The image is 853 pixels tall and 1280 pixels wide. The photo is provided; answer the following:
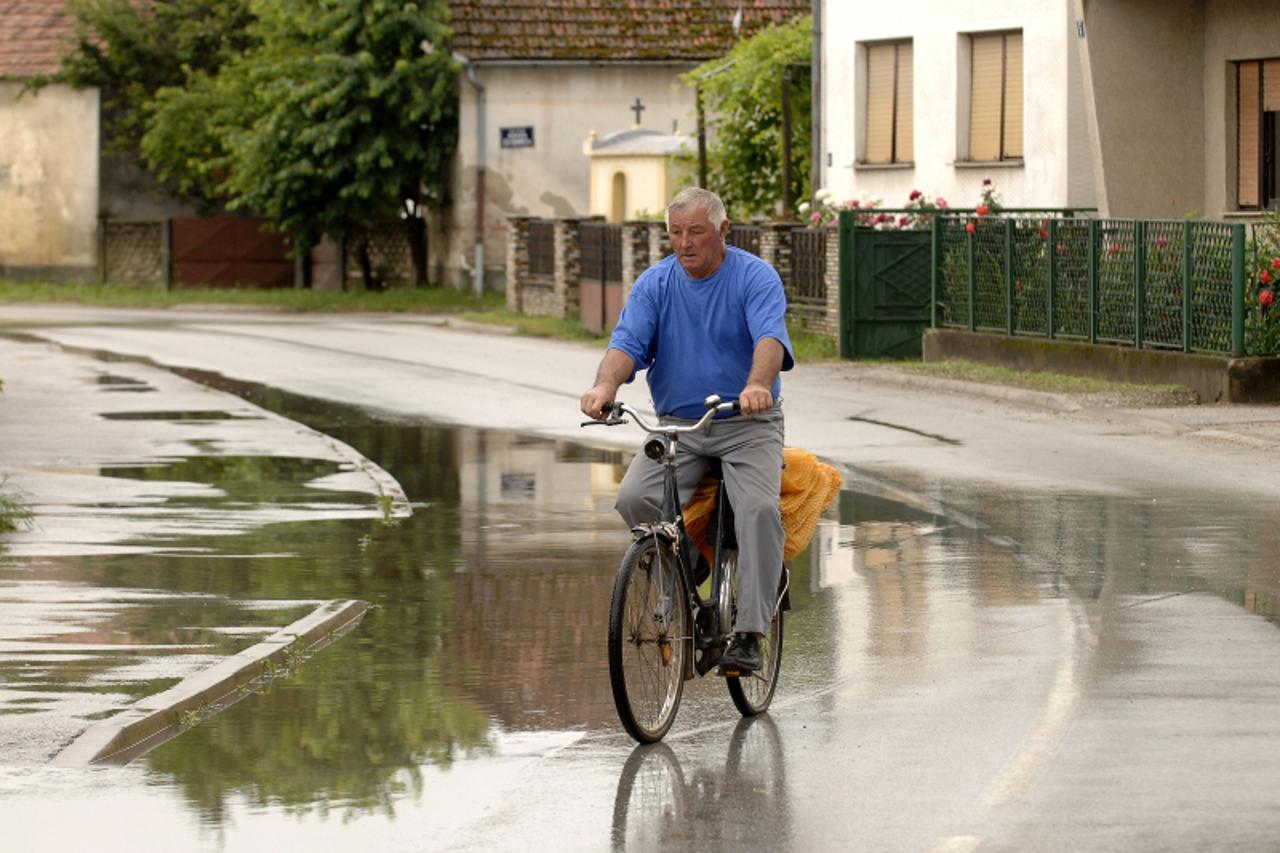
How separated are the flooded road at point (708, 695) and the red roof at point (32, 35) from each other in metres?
42.1

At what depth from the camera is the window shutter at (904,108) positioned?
111 feet

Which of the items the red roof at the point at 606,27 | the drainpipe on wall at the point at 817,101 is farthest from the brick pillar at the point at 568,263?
the red roof at the point at 606,27

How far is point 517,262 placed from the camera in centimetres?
4356

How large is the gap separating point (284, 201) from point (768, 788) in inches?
1680

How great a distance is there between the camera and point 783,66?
129 ft

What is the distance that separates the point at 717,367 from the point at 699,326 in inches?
6.0

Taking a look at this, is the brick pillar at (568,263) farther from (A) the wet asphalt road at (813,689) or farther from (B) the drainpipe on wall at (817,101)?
(A) the wet asphalt road at (813,689)

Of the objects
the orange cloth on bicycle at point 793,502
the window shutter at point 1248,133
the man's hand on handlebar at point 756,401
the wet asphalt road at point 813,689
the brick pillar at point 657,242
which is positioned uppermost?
the window shutter at point 1248,133

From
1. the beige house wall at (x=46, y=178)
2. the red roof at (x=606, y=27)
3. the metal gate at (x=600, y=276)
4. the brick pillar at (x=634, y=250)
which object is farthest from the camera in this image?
the beige house wall at (x=46, y=178)

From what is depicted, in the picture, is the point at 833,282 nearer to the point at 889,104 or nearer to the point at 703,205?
the point at 889,104

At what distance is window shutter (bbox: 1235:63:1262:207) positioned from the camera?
2905 cm

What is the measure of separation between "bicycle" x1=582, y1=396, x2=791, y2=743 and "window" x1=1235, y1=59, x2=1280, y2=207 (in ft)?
68.9

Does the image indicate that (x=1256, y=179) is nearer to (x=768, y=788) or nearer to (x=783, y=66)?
(x=783, y=66)

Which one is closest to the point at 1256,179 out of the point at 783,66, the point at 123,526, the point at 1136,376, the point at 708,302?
the point at 1136,376
